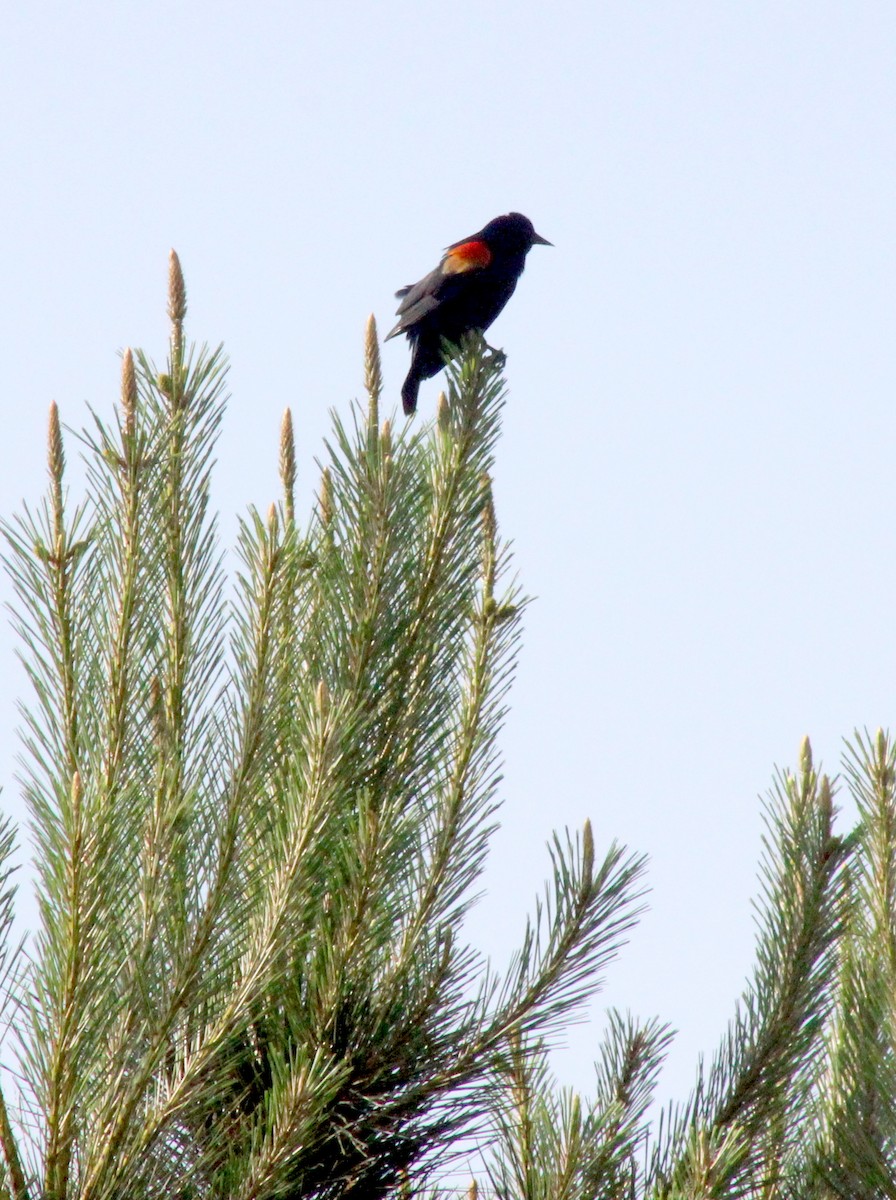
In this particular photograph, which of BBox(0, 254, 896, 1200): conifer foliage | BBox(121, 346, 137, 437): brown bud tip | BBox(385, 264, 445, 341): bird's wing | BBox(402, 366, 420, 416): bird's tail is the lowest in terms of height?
BBox(0, 254, 896, 1200): conifer foliage

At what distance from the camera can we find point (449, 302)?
221 inches

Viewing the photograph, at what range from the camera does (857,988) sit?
7.56 ft

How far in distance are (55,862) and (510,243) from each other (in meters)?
4.96

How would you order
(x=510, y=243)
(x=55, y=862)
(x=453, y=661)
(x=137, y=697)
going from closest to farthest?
(x=55, y=862), (x=137, y=697), (x=453, y=661), (x=510, y=243)

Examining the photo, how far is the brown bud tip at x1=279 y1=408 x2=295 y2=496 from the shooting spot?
8.45 feet

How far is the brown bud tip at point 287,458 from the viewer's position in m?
2.57

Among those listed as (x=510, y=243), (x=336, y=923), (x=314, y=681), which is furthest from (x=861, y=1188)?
(x=510, y=243)

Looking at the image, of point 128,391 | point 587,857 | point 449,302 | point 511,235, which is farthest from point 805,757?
point 511,235

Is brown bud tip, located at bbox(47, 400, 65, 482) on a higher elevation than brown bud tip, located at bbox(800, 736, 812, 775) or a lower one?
higher

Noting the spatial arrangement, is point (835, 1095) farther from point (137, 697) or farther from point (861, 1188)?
point (137, 697)

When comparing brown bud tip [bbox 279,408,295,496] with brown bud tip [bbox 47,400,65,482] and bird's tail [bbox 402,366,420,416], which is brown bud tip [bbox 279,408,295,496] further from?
bird's tail [bbox 402,366,420,416]

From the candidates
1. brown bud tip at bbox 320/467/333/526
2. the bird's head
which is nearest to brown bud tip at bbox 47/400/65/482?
brown bud tip at bbox 320/467/333/526

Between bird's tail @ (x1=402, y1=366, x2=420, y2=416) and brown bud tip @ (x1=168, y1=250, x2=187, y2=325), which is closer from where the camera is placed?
brown bud tip @ (x1=168, y1=250, x2=187, y2=325)

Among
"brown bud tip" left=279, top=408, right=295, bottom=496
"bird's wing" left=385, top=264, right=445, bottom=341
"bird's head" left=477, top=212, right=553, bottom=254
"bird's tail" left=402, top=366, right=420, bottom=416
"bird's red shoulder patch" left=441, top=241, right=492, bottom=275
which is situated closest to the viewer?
"brown bud tip" left=279, top=408, right=295, bottom=496
